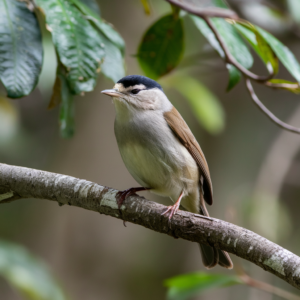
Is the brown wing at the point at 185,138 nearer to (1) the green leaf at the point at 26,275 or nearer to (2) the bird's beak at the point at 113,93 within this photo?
(2) the bird's beak at the point at 113,93

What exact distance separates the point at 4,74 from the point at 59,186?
2.24 feet

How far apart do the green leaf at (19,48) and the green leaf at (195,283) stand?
185 centimetres

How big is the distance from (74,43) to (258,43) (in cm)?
118

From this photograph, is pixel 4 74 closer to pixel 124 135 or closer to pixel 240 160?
pixel 124 135

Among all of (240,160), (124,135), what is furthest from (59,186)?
(240,160)

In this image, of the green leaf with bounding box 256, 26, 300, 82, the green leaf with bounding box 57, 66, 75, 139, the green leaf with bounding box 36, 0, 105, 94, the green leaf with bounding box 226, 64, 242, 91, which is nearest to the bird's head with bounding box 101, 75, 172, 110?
the green leaf with bounding box 57, 66, 75, 139

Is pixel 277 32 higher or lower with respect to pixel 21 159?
higher

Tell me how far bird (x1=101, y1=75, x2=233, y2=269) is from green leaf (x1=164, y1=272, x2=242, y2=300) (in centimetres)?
12

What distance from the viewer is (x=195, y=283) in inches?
116

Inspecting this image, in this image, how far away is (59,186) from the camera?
221 centimetres

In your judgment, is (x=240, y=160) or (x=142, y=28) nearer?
(x=142, y=28)

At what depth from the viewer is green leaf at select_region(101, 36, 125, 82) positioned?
2.54 meters

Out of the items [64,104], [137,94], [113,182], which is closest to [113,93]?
[137,94]

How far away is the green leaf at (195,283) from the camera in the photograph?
2.89 meters
